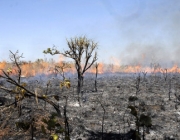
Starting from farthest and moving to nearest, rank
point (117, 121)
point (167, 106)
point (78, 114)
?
point (167, 106)
point (78, 114)
point (117, 121)

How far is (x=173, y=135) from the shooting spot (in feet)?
55.1

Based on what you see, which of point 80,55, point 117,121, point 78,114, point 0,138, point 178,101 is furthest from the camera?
point 80,55

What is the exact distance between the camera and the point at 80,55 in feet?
108

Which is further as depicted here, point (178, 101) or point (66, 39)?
point (66, 39)

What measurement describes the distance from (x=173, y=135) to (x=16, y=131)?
10.6m

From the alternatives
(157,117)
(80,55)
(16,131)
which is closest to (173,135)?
(157,117)

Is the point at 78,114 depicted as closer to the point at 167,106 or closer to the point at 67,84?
the point at 167,106

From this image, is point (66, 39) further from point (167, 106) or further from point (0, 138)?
point (0, 138)

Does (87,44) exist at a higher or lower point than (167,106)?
higher

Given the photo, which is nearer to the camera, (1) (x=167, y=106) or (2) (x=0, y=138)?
(2) (x=0, y=138)

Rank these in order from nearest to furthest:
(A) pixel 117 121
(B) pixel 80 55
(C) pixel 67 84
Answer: (C) pixel 67 84 → (A) pixel 117 121 → (B) pixel 80 55

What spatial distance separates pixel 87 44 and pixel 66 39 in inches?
117

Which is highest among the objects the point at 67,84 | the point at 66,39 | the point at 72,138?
the point at 66,39

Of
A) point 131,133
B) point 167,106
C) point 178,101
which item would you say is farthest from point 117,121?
point 178,101
